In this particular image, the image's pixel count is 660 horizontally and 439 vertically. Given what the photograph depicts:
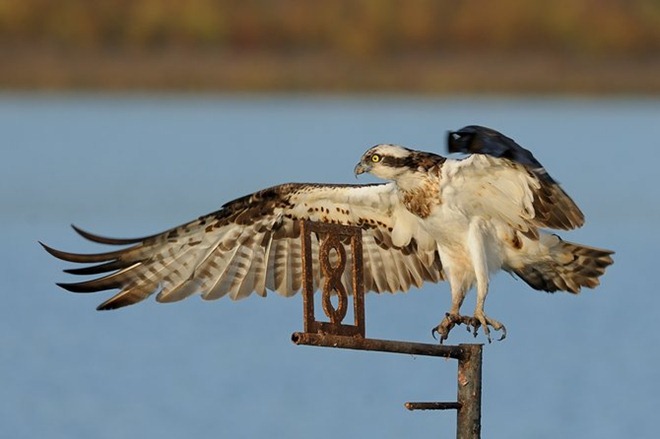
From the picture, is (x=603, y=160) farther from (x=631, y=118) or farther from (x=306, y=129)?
(x=631, y=118)

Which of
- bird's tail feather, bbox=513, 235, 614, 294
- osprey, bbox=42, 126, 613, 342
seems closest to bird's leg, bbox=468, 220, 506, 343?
osprey, bbox=42, 126, 613, 342

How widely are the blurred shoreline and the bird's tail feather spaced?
26737mm

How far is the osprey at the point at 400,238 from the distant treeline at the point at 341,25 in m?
27.3

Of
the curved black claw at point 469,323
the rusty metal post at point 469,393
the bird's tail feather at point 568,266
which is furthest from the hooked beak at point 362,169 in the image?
the rusty metal post at point 469,393

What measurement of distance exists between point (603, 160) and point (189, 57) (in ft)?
39.7

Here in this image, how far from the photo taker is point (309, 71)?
125ft

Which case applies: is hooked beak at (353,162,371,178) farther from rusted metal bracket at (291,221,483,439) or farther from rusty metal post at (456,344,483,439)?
rusty metal post at (456,344,483,439)

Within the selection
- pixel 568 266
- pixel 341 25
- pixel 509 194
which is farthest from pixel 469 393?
pixel 341 25

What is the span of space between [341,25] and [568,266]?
98.0ft

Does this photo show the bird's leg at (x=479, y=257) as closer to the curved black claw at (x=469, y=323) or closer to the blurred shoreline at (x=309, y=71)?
the curved black claw at (x=469, y=323)

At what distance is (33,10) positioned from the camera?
3941cm

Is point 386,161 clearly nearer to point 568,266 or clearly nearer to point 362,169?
point 362,169

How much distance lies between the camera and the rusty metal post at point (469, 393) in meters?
7.72

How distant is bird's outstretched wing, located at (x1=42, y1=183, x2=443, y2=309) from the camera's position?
960 centimetres
